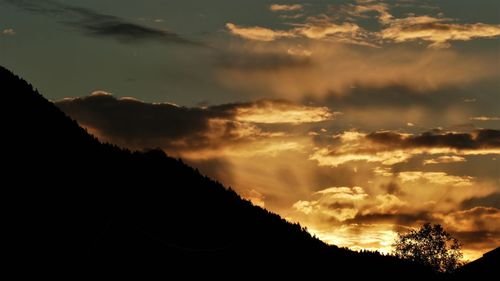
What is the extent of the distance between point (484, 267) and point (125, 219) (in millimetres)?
62505

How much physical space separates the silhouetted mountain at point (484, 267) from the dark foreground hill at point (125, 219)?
122 feet

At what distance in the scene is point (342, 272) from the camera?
107 metres

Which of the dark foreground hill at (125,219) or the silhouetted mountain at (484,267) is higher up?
the dark foreground hill at (125,219)

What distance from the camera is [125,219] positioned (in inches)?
4213

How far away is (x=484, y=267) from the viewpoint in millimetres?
54688

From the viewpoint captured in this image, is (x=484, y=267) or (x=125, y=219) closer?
(x=484, y=267)

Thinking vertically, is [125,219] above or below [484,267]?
above

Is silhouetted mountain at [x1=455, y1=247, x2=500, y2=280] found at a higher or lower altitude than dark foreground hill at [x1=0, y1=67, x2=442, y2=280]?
lower

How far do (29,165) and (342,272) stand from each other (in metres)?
45.7

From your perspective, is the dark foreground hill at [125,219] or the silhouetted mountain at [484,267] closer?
the silhouetted mountain at [484,267]

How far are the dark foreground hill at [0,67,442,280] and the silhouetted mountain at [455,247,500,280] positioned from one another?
37255 millimetres

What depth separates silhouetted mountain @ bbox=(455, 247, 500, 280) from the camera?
54.0 metres

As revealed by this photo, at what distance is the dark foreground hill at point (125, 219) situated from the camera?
276 ft

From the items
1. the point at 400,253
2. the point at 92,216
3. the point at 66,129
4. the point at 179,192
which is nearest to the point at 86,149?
the point at 66,129
